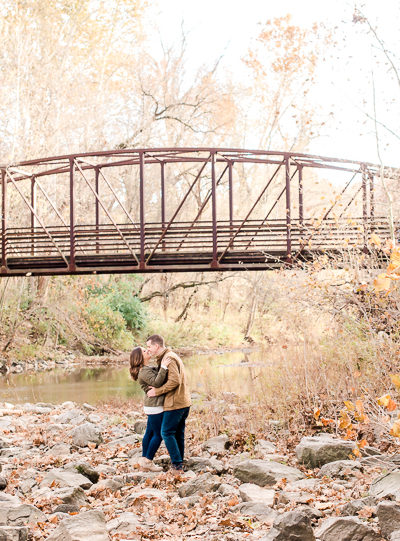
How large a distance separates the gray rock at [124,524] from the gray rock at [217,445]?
2917 millimetres

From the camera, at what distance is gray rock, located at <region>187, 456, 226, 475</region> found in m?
8.31

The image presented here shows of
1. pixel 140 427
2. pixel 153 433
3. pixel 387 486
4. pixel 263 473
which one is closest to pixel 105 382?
pixel 140 427

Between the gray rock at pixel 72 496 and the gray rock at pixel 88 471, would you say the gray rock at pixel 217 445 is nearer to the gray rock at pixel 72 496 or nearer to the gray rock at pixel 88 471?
the gray rock at pixel 88 471

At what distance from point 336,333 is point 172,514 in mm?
6009

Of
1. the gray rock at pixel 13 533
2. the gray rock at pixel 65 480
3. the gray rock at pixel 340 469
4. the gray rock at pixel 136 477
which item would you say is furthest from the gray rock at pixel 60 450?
the gray rock at pixel 13 533

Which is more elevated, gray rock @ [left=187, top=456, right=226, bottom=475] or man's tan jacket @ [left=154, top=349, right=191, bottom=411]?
man's tan jacket @ [left=154, top=349, right=191, bottom=411]

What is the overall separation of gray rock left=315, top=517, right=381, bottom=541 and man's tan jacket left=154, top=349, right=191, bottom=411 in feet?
9.98

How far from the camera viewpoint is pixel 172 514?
21.7ft

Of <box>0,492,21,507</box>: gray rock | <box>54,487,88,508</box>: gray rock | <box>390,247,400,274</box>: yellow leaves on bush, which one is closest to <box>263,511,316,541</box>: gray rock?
→ <box>390,247,400,274</box>: yellow leaves on bush

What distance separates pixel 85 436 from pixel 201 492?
11.3ft

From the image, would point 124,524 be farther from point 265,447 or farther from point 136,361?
point 265,447

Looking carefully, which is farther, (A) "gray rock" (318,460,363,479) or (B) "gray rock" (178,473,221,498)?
(A) "gray rock" (318,460,363,479)

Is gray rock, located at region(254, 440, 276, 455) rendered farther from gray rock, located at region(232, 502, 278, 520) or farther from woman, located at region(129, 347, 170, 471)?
gray rock, located at region(232, 502, 278, 520)

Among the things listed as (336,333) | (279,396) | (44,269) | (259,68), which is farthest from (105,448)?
(259,68)
